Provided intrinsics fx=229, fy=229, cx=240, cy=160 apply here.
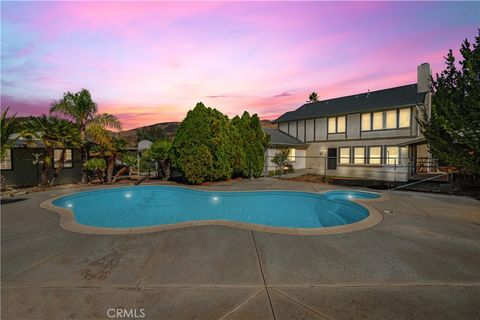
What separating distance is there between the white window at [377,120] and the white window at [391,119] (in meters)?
0.38

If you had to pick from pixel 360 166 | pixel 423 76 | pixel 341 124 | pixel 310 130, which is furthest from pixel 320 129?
pixel 423 76

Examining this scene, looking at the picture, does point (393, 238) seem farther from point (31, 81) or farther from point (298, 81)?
point (31, 81)

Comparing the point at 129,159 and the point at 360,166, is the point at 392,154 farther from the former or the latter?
the point at 129,159

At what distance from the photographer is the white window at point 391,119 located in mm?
18909

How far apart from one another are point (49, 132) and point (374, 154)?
2288 centimetres

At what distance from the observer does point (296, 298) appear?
2.80m

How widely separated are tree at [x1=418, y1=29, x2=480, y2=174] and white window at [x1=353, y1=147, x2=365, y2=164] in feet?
32.3

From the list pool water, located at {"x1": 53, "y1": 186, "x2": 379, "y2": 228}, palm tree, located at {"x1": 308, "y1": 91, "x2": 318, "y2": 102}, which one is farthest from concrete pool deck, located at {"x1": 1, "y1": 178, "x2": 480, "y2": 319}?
palm tree, located at {"x1": 308, "y1": 91, "x2": 318, "y2": 102}

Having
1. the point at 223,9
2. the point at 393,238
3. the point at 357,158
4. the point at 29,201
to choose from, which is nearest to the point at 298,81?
the point at 357,158

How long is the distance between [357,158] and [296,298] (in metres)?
19.5

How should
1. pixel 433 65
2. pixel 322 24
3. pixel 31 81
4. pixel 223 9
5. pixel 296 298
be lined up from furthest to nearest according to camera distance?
pixel 433 65, pixel 31 81, pixel 322 24, pixel 223 9, pixel 296 298

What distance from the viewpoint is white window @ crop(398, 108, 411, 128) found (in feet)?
Answer: 59.8

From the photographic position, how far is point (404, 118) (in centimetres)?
1842

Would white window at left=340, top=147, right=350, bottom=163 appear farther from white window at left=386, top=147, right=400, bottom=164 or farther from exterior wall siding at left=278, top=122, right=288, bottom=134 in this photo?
exterior wall siding at left=278, top=122, right=288, bottom=134
